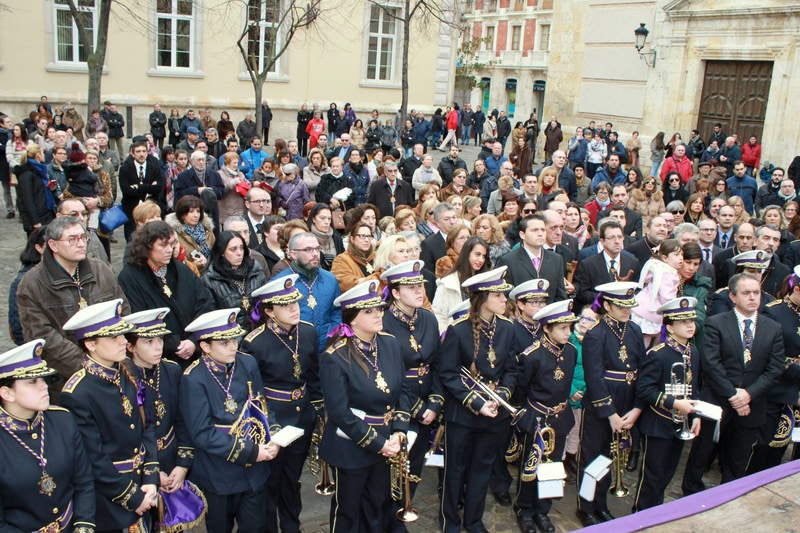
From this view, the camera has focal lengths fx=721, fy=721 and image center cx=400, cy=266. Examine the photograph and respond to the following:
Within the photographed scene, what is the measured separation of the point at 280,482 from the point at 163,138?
19123mm

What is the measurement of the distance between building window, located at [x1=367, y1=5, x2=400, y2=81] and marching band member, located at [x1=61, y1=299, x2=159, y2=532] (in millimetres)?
24490

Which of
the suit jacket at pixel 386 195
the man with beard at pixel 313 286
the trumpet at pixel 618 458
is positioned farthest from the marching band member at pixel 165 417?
the suit jacket at pixel 386 195

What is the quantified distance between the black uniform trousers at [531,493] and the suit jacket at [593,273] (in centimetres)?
226

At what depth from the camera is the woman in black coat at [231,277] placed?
5.94 metres

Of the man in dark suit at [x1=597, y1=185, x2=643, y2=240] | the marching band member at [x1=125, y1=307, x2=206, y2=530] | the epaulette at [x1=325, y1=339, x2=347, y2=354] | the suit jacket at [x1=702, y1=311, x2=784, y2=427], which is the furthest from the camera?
the man in dark suit at [x1=597, y1=185, x2=643, y2=240]

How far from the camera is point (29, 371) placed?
3.49m

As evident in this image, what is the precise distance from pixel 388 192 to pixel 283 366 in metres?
6.35

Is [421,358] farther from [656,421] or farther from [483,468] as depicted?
[656,421]

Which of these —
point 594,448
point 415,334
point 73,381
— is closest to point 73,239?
point 73,381

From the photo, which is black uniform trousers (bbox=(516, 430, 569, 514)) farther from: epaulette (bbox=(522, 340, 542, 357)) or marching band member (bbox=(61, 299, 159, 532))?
marching band member (bbox=(61, 299, 159, 532))

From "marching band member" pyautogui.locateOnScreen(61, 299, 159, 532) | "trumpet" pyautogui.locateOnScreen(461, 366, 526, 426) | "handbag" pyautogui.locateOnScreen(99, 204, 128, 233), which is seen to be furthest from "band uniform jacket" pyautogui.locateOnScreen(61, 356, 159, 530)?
"handbag" pyautogui.locateOnScreen(99, 204, 128, 233)

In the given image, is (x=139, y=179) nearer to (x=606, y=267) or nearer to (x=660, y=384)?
(x=606, y=267)

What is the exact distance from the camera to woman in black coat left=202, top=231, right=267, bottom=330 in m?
5.94

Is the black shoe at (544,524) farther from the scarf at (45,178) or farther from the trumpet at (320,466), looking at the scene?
the scarf at (45,178)
